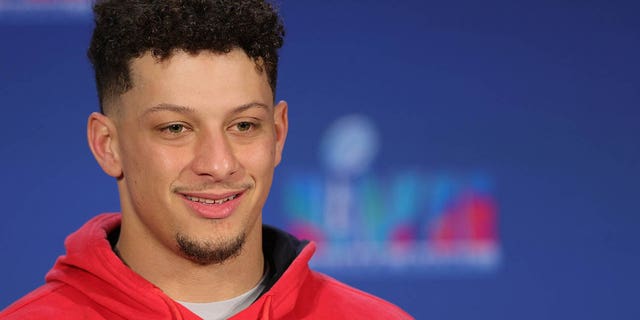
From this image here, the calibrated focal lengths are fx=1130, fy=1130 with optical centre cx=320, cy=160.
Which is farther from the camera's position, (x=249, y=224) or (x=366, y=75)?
(x=366, y=75)

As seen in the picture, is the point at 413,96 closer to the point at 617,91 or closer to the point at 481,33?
the point at 481,33

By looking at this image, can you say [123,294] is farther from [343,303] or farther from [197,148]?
[343,303]

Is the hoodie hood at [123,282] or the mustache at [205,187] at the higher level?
the mustache at [205,187]

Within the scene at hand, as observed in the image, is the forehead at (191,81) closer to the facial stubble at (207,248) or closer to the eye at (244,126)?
the eye at (244,126)

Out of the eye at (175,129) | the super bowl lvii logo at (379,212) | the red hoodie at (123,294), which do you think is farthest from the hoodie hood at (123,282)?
the super bowl lvii logo at (379,212)

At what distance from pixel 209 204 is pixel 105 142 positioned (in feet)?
0.77

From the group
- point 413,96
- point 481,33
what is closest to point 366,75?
point 413,96

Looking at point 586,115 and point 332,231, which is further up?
point 586,115

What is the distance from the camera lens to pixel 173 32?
1876 mm

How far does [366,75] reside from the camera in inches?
132

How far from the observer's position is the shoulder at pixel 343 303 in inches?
82.7

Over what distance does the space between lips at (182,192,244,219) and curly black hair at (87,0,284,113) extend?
22 centimetres

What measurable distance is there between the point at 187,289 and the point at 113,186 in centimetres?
136

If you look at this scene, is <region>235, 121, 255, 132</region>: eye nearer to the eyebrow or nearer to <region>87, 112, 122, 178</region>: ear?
the eyebrow
